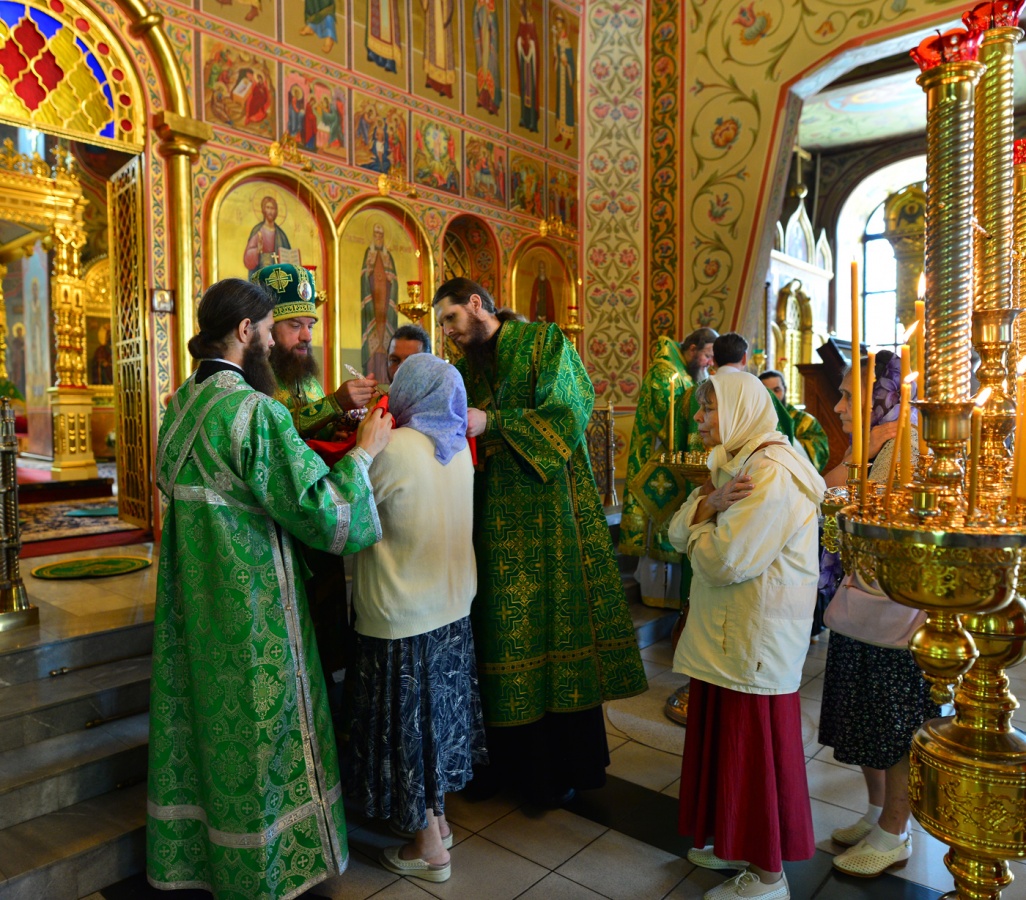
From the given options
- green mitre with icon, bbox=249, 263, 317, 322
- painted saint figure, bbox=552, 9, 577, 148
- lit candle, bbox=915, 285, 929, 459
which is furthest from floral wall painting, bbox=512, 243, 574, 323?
lit candle, bbox=915, 285, 929, 459

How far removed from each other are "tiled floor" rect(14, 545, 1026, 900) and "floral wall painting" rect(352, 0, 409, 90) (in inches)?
234

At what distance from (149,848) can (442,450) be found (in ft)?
4.54

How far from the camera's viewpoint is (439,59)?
812 cm

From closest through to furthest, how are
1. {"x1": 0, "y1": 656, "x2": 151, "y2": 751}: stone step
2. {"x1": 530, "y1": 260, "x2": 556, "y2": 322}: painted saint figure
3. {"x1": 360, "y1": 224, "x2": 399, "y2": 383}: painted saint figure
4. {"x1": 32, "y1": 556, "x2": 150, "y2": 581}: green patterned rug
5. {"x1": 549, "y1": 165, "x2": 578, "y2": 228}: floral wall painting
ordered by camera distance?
1. {"x1": 0, "y1": 656, "x2": 151, "y2": 751}: stone step
2. {"x1": 32, "y1": 556, "x2": 150, "y2": 581}: green patterned rug
3. {"x1": 360, "y1": 224, "x2": 399, "y2": 383}: painted saint figure
4. {"x1": 530, "y1": 260, "x2": 556, "y2": 322}: painted saint figure
5. {"x1": 549, "y1": 165, "x2": 578, "y2": 228}: floral wall painting

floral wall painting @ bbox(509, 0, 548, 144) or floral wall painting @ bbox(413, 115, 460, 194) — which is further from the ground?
floral wall painting @ bbox(509, 0, 548, 144)

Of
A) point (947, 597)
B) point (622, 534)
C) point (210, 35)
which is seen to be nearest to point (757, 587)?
point (947, 597)

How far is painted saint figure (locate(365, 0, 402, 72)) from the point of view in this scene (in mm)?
7434

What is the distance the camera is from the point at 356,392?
105 inches

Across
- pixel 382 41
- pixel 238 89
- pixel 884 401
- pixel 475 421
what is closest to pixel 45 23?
pixel 238 89

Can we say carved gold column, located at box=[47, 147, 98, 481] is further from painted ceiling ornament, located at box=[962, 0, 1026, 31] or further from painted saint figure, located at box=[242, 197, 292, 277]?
painted ceiling ornament, located at box=[962, 0, 1026, 31]

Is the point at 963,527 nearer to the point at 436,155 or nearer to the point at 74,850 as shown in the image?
the point at 74,850

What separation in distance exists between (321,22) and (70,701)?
6.29 meters

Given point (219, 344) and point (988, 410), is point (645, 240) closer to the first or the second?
point (219, 344)

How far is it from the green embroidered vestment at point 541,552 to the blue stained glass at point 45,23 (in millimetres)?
4754
